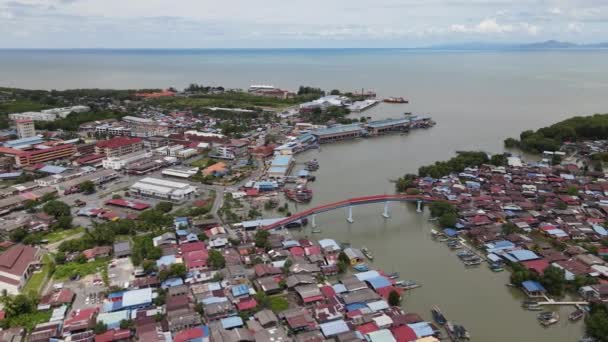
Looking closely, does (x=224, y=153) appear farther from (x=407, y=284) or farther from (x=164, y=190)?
(x=407, y=284)

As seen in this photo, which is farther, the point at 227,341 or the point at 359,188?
the point at 359,188

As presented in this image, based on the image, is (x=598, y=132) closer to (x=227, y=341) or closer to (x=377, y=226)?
(x=377, y=226)

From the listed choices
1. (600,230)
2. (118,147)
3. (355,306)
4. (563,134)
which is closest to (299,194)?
(355,306)

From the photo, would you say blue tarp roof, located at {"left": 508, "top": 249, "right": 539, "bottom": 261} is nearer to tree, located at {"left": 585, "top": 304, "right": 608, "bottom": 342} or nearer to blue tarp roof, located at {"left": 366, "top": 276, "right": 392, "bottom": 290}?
tree, located at {"left": 585, "top": 304, "right": 608, "bottom": 342}

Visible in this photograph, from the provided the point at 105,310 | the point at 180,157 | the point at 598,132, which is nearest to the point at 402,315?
the point at 105,310

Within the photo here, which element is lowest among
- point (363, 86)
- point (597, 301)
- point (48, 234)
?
point (597, 301)
